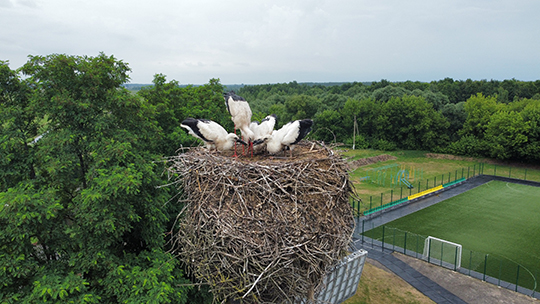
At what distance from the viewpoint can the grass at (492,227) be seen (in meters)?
16.2

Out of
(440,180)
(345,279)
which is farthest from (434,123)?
(345,279)

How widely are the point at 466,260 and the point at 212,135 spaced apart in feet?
47.3

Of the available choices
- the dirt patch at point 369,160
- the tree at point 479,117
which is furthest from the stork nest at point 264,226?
the tree at point 479,117

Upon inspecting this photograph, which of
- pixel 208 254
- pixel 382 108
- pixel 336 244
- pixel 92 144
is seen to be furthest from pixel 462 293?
pixel 382 108

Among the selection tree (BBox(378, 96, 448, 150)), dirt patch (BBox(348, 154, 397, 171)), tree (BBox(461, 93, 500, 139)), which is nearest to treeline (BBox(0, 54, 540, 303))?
dirt patch (BBox(348, 154, 397, 171))

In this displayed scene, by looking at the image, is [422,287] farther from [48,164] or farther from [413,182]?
[413,182]

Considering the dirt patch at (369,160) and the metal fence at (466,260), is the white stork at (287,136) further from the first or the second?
the dirt patch at (369,160)

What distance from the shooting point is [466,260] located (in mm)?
16406

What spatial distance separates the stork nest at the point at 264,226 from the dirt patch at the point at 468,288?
894 centimetres

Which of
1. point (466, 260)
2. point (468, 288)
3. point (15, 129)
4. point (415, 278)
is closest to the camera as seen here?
point (15, 129)

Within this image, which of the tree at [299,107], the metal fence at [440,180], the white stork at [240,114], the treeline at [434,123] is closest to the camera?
the white stork at [240,114]

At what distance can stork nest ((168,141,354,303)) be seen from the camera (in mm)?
7301

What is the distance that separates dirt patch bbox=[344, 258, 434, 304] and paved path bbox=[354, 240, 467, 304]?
29 centimetres

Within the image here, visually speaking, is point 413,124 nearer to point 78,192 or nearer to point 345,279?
point 345,279
